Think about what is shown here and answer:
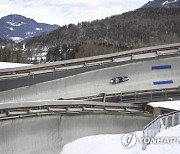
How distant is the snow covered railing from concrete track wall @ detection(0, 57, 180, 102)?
35.2 ft

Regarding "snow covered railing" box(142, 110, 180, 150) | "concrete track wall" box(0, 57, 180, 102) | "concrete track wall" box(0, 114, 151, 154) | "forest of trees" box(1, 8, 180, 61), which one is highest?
"forest of trees" box(1, 8, 180, 61)

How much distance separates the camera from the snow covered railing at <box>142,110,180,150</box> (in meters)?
10.4

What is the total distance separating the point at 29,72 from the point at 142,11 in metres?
152

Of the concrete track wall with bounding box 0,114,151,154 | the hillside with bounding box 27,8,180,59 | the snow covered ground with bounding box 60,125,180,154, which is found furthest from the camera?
the hillside with bounding box 27,8,180,59

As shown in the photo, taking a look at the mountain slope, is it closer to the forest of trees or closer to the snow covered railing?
the forest of trees

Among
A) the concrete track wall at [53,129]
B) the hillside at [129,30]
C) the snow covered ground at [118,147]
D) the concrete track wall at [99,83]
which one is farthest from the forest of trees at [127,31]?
the snow covered ground at [118,147]

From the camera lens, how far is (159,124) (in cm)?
1102

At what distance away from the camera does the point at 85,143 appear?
1363 cm

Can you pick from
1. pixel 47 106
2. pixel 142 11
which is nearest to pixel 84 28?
pixel 142 11

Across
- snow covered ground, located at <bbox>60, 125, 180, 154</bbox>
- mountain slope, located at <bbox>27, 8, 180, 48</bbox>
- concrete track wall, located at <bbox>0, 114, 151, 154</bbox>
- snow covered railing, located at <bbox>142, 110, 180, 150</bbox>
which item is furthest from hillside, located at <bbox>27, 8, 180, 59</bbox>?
snow covered railing, located at <bbox>142, 110, 180, 150</bbox>

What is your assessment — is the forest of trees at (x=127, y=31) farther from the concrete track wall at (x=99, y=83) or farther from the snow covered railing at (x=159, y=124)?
the snow covered railing at (x=159, y=124)

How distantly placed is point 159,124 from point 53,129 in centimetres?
521

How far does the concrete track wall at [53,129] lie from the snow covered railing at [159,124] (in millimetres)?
4962

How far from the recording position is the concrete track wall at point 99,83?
65.5ft
